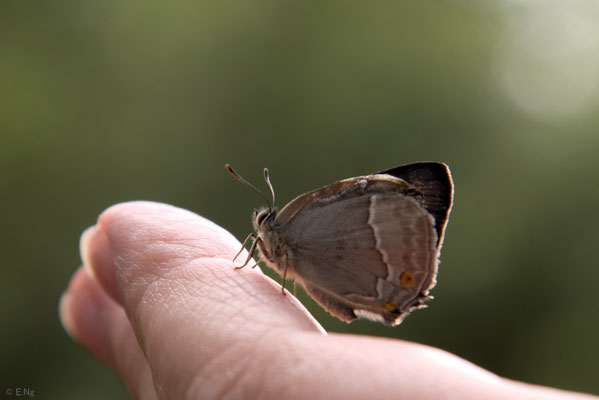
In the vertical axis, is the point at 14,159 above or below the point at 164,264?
below

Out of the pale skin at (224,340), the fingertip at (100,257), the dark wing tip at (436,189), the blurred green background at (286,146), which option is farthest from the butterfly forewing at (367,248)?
the blurred green background at (286,146)

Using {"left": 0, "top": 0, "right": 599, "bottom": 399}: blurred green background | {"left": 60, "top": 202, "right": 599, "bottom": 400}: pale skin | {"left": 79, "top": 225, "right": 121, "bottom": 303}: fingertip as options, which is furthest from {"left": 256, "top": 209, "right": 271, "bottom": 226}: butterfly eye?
{"left": 0, "top": 0, "right": 599, "bottom": 399}: blurred green background

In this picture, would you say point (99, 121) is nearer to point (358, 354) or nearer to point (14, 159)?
point (14, 159)

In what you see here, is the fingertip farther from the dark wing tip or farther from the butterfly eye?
the dark wing tip

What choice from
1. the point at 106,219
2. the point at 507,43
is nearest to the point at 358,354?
the point at 106,219

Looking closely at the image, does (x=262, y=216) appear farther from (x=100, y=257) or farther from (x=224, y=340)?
(x=224, y=340)

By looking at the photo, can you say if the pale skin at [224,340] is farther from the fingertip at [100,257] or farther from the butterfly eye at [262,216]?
the butterfly eye at [262,216]
